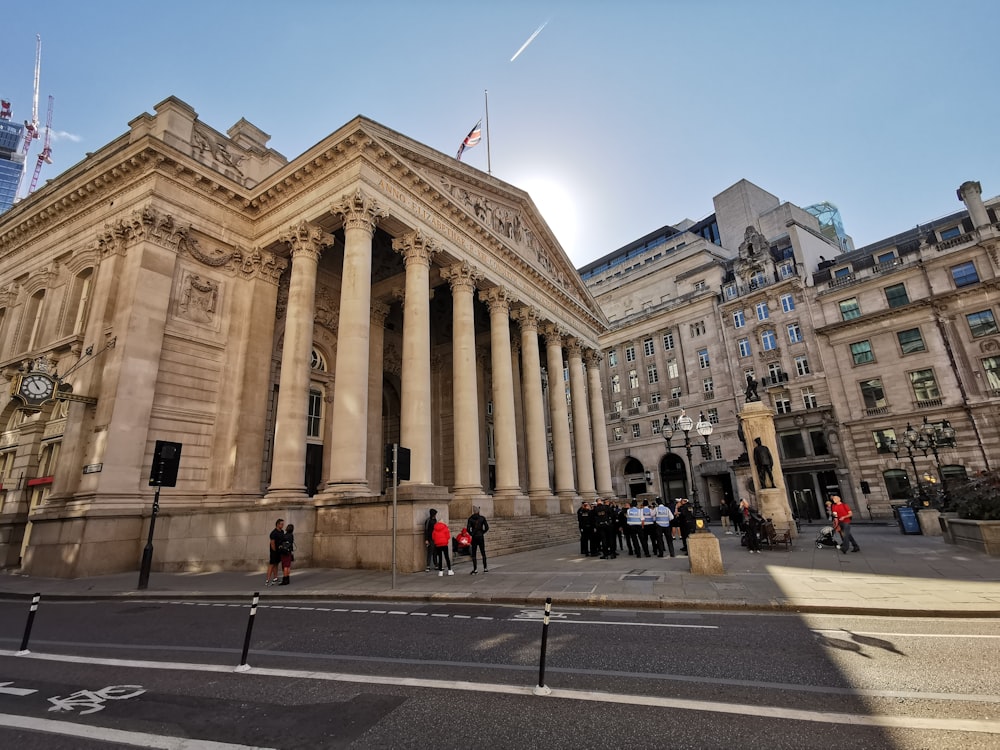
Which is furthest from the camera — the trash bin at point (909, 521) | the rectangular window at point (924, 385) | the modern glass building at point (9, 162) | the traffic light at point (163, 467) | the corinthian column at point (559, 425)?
the modern glass building at point (9, 162)

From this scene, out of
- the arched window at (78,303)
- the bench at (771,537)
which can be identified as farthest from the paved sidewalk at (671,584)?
the arched window at (78,303)

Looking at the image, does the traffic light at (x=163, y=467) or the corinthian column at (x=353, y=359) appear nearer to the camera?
the traffic light at (x=163, y=467)

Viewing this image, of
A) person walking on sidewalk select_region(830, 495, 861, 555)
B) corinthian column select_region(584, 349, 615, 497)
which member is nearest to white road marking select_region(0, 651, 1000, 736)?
person walking on sidewalk select_region(830, 495, 861, 555)

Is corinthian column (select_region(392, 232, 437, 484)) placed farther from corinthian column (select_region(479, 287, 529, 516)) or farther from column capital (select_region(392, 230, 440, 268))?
corinthian column (select_region(479, 287, 529, 516))

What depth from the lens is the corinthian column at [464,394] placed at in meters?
19.9

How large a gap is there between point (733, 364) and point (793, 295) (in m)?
8.02

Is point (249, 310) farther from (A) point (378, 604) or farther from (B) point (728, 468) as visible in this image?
(B) point (728, 468)

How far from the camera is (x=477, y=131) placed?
26406 mm

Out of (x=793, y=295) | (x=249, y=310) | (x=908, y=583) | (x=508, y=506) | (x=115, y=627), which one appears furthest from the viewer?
(x=793, y=295)

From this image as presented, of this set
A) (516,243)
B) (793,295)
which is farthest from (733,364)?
(516,243)

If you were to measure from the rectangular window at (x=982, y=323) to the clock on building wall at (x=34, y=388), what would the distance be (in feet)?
175

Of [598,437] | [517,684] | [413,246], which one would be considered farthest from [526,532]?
[517,684]

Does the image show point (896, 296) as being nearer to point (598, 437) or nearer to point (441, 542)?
point (598, 437)

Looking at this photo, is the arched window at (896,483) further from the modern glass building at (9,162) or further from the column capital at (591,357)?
the modern glass building at (9,162)
